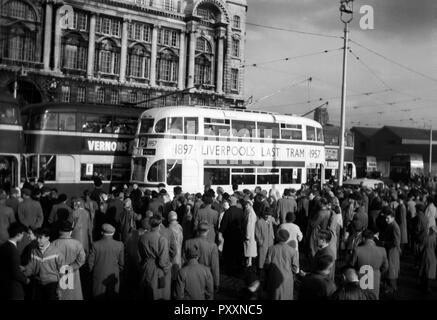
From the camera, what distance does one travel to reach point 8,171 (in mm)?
16719

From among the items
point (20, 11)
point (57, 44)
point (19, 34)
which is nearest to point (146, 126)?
point (57, 44)

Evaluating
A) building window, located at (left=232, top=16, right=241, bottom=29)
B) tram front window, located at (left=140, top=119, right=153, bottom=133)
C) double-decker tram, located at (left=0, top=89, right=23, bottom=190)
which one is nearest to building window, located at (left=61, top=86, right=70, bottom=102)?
building window, located at (left=232, top=16, right=241, bottom=29)

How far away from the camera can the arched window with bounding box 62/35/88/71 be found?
39.9m

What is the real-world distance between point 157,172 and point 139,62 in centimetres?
2807

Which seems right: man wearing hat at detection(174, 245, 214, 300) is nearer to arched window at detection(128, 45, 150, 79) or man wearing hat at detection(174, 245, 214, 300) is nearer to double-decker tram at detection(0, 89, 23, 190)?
double-decker tram at detection(0, 89, 23, 190)

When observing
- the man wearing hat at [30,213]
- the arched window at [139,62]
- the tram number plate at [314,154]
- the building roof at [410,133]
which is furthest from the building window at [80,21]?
the building roof at [410,133]

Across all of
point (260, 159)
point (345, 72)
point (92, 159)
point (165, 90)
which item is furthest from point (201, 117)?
point (165, 90)

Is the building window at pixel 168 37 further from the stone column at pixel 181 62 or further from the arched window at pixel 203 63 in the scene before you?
the arched window at pixel 203 63

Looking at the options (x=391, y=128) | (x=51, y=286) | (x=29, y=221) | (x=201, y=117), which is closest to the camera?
(x=51, y=286)

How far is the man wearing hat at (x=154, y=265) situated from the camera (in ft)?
23.4

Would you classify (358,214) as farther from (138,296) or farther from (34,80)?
(34,80)

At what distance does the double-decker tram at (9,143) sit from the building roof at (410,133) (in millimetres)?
62519

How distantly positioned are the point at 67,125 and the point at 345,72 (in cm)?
1328

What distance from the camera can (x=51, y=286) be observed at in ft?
21.3
